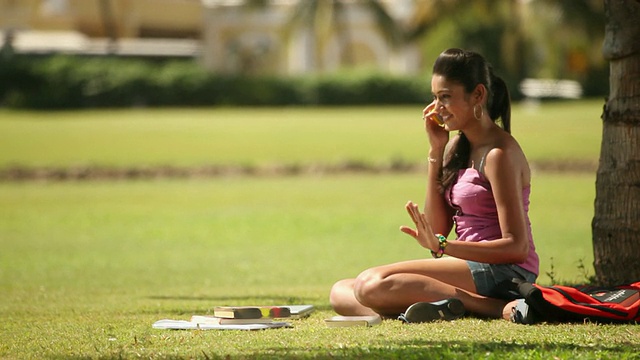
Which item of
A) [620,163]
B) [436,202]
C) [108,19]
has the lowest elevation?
[436,202]

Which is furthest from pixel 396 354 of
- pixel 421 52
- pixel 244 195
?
pixel 421 52

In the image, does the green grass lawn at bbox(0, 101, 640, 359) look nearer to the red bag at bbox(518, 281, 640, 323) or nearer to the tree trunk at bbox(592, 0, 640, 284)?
the red bag at bbox(518, 281, 640, 323)

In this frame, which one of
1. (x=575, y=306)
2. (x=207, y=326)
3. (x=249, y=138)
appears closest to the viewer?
(x=575, y=306)

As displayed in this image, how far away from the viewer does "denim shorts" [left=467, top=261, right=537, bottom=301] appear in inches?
272

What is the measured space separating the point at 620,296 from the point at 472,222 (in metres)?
0.96

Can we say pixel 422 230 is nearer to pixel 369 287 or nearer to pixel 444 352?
pixel 369 287

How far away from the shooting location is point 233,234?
739 inches

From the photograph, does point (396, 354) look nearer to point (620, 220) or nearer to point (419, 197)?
point (620, 220)

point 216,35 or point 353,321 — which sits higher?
point 216,35

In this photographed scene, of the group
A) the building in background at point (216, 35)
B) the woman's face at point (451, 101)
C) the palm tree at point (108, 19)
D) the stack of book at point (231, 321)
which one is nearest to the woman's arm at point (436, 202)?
the woman's face at point (451, 101)

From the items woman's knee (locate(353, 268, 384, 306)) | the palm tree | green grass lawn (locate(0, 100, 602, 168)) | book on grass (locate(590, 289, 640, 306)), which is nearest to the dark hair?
woman's knee (locate(353, 268, 384, 306))

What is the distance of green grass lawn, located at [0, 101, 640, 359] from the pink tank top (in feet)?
1.68

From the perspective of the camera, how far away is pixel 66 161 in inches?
1248

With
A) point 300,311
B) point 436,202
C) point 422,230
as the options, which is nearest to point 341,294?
point 300,311
